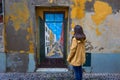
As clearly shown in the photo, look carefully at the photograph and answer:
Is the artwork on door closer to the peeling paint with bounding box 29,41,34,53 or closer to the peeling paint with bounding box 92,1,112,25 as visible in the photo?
the peeling paint with bounding box 29,41,34,53

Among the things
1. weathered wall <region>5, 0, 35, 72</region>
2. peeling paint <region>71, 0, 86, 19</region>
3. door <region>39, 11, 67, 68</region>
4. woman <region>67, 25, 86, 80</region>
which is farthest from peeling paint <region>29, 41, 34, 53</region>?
woman <region>67, 25, 86, 80</region>

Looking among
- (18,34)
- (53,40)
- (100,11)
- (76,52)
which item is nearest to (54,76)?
(53,40)

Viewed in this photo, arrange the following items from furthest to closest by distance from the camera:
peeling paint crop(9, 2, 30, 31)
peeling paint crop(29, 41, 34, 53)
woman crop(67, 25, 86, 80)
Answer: peeling paint crop(29, 41, 34, 53), peeling paint crop(9, 2, 30, 31), woman crop(67, 25, 86, 80)

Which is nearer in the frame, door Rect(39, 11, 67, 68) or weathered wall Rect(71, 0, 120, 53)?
weathered wall Rect(71, 0, 120, 53)

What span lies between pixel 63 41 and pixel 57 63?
765 millimetres

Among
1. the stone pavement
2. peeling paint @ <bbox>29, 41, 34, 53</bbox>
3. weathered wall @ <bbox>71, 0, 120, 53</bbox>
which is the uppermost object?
weathered wall @ <bbox>71, 0, 120, 53</bbox>

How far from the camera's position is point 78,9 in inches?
464

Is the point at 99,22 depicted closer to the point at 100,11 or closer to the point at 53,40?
the point at 100,11

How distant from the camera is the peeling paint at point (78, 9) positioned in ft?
38.7

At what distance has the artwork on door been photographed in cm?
1230

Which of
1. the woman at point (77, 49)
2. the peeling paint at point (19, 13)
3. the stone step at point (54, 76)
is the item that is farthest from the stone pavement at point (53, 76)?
the peeling paint at point (19, 13)

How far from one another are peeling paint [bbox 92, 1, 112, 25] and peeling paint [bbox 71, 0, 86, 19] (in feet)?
1.25

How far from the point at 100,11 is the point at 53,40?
6.08 feet

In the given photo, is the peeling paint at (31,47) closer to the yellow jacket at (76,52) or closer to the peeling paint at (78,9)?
the peeling paint at (78,9)
